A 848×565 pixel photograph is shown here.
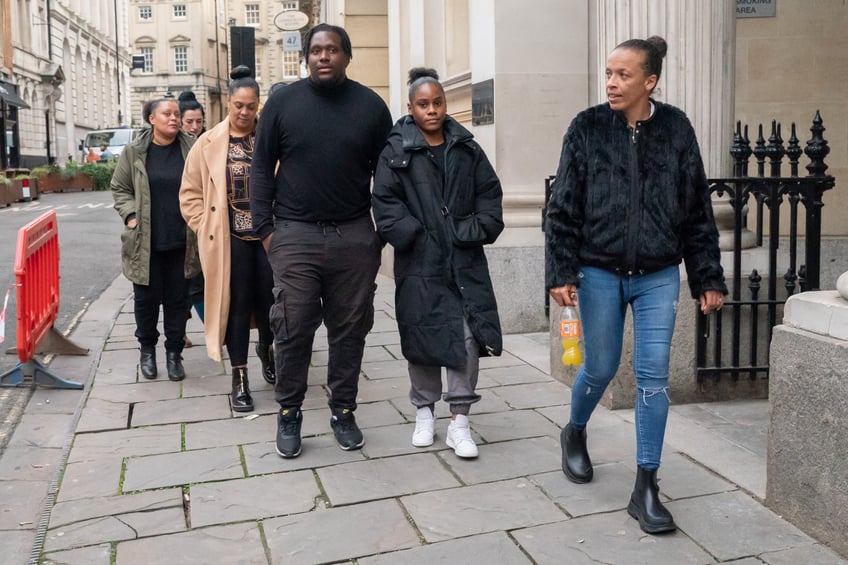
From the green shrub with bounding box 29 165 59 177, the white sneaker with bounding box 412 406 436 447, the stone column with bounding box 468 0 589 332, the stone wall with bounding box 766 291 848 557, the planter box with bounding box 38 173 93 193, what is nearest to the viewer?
the stone wall with bounding box 766 291 848 557

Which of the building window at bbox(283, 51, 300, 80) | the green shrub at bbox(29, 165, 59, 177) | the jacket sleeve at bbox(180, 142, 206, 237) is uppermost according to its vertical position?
the building window at bbox(283, 51, 300, 80)

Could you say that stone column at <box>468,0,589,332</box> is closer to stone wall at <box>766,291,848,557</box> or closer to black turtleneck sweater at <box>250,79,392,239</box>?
black turtleneck sweater at <box>250,79,392,239</box>

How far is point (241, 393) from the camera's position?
5.64 metres

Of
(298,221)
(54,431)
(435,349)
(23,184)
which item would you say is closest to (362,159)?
(298,221)

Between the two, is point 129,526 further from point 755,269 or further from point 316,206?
point 755,269

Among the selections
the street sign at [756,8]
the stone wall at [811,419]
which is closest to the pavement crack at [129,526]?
the stone wall at [811,419]

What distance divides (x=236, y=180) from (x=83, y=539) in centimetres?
247

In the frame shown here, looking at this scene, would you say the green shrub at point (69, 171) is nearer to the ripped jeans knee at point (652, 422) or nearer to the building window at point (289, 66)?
the ripped jeans knee at point (652, 422)

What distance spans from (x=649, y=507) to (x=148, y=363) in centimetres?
391

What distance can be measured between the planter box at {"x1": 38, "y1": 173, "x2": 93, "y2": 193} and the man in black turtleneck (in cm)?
3177

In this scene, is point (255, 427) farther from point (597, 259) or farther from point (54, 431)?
point (597, 259)

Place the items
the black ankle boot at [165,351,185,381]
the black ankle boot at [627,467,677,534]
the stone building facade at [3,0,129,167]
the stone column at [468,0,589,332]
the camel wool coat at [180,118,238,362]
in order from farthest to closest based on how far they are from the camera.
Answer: the stone building facade at [3,0,129,167] < the stone column at [468,0,589,332] < the black ankle boot at [165,351,185,381] < the camel wool coat at [180,118,238,362] < the black ankle boot at [627,467,677,534]

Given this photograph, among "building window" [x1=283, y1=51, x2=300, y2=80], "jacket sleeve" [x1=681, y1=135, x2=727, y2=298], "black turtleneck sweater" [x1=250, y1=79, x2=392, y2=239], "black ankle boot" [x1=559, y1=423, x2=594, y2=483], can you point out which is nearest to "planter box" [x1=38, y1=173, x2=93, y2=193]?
"black turtleneck sweater" [x1=250, y1=79, x2=392, y2=239]

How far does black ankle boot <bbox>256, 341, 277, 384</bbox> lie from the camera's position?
20.5 ft
